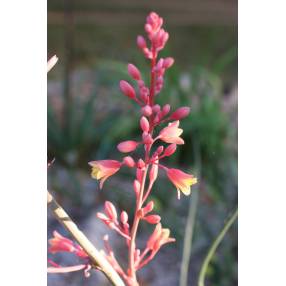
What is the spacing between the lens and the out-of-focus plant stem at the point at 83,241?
0.33 m

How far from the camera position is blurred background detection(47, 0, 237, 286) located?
1313 millimetres

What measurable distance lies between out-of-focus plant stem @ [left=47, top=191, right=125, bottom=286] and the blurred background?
1.94 feet

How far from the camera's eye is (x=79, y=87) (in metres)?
2.12

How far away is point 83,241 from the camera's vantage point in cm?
33

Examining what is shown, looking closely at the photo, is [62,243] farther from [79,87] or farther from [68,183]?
[79,87]

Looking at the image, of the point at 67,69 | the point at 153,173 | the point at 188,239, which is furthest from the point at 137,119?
the point at 153,173

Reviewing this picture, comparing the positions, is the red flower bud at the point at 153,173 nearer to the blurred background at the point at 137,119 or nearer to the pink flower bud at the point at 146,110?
the pink flower bud at the point at 146,110

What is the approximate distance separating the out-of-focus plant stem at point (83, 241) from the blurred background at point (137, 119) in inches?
23.3

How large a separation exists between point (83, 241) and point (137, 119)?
1493 millimetres

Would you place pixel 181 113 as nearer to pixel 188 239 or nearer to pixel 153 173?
pixel 153 173

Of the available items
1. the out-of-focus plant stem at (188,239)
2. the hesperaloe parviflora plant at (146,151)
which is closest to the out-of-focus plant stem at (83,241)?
the hesperaloe parviflora plant at (146,151)
